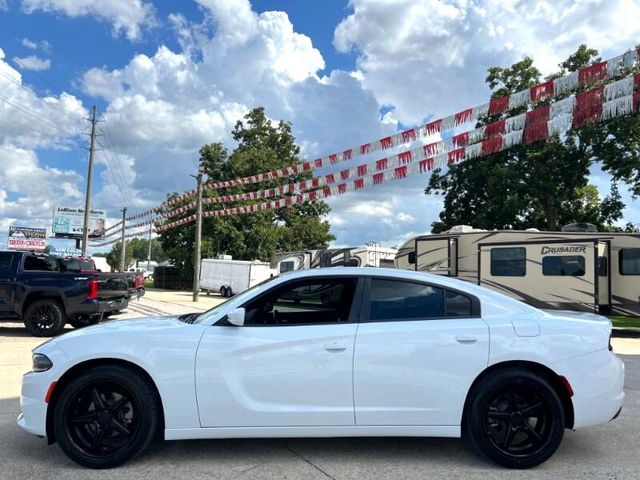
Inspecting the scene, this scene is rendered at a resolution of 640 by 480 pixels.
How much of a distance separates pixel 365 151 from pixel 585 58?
67.3ft

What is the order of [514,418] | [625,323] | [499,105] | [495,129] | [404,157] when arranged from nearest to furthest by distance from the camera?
[514,418] → [499,105] → [495,129] → [404,157] → [625,323]

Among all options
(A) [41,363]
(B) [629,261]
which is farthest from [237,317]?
(B) [629,261]

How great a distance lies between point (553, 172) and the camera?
31312mm

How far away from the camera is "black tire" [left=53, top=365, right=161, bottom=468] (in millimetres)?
3891

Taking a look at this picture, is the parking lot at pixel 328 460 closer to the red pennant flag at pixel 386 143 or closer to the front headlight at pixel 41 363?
the front headlight at pixel 41 363

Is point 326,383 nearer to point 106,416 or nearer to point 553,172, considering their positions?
point 106,416

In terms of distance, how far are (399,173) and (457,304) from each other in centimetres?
1247

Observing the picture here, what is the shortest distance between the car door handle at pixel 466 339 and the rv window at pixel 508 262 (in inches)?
465

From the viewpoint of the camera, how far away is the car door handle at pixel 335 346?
3.94 metres

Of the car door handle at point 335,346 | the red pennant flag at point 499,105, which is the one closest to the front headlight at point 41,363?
the car door handle at point 335,346

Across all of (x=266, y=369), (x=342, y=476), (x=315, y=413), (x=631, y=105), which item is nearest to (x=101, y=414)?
(x=266, y=369)

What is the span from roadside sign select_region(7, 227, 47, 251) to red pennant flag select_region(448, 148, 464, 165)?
210 feet

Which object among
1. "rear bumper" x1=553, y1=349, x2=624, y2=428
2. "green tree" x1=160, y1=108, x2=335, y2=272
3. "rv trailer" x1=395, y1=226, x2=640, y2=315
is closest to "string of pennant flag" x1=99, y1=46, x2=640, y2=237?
"rv trailer" x1=395, y1=226, x2=640, y2=315

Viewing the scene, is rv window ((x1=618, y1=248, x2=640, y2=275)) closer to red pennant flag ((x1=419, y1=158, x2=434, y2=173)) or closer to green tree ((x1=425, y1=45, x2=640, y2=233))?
red pennant flag ((x1=419, y1=158, x2=434, y2=173))
